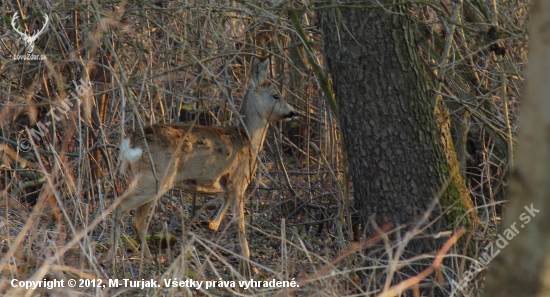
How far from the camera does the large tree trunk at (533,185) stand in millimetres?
2633

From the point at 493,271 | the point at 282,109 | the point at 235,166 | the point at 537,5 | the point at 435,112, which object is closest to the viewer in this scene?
the point at 537,5

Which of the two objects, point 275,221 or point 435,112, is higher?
point 435,112

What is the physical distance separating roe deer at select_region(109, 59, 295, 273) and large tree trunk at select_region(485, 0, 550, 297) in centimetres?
296

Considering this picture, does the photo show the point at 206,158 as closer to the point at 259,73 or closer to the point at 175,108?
the point at 259,73

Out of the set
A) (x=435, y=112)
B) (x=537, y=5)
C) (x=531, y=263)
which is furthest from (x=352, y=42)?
(x=531, y=263)

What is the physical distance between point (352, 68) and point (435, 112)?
0.87 m

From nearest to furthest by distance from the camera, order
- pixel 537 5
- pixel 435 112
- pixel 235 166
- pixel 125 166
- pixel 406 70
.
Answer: pixel 537 5 < pixel 406 70 < pixel 435 112 < pixel 125 166 < pixel 235 166

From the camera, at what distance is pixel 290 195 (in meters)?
7.61

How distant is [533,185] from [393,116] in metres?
2.12

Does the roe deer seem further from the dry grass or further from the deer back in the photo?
the dry grass

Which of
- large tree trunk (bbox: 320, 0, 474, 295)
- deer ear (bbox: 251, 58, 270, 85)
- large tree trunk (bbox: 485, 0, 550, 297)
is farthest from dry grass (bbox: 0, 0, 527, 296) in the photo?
large tree trunk (bbox: 485, 0, 550, 297)

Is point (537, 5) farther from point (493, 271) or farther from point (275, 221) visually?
point (275, 221)

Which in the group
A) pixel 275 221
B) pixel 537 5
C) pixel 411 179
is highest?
pixel 537 5

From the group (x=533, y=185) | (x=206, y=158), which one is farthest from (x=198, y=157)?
(x=533, y=185)
